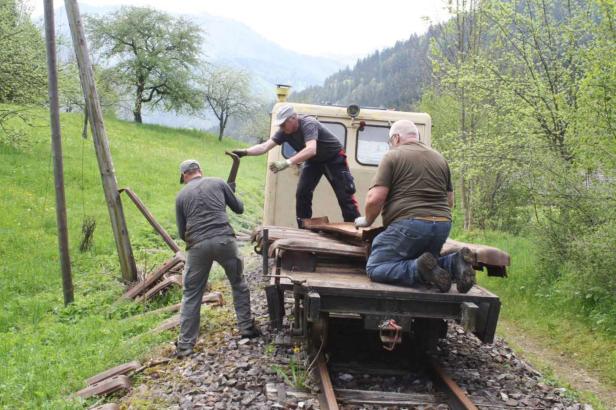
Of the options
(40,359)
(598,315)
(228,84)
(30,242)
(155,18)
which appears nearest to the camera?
(40,359)

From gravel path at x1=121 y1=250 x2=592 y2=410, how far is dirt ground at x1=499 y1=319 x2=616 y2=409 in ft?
1.74

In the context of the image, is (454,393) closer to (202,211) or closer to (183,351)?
(183,351)

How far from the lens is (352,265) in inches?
240

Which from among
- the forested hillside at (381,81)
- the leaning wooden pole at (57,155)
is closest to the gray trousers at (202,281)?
the leaning wooden pole at (57,155)

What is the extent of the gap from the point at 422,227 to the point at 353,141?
14.4ft

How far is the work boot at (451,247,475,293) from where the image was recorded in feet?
16.4

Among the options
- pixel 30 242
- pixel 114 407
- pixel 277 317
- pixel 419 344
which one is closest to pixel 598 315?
pixel 419 344

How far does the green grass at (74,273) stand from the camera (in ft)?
21.3

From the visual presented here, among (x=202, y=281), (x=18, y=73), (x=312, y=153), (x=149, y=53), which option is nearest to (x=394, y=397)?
(x=202, y=281)

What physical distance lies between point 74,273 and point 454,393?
8.84m

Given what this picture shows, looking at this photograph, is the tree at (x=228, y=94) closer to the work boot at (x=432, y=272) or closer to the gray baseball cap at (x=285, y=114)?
the gray baseball cap at (x=285, y=114)

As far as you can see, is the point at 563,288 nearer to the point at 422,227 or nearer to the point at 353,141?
the point at 353,141

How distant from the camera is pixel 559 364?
23.5 feet

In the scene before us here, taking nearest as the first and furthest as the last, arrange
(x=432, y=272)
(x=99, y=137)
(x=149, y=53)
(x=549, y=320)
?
(x=432, y=272)
(x=549, y=320)
(x=99, y=137)
(x=149, y=53)
